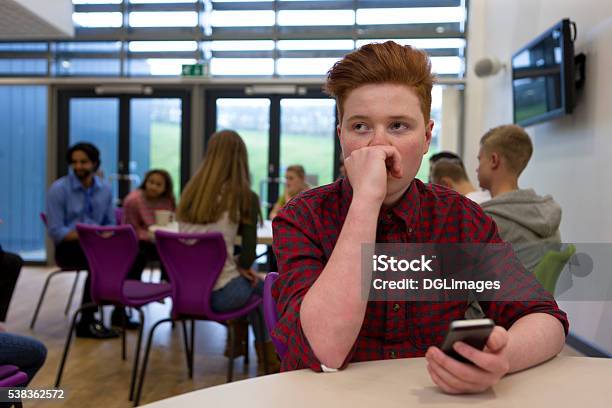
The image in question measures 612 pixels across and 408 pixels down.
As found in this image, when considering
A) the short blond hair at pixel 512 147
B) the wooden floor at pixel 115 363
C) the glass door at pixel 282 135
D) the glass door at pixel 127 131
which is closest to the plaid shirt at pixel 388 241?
the short blond hair at pixel 512 147

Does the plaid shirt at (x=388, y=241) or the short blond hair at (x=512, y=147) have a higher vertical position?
the short blond hair at (x=512, y=147)

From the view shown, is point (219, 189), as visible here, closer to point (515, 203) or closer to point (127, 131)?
point (515, 203)

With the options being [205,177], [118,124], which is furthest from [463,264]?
[118,124]

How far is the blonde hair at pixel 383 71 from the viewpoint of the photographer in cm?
115

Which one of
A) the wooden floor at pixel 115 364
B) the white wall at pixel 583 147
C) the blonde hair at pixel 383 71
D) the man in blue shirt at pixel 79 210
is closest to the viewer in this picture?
the blonde hair at pixel 383 71

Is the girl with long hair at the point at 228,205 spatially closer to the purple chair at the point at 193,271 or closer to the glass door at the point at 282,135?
the purple chair at the point at 193,271

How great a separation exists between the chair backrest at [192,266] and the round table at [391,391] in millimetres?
2206

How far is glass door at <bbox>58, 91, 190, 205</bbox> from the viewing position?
27.7 ft

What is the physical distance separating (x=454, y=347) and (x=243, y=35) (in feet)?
26.0

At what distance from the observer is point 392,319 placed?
3.88 ft

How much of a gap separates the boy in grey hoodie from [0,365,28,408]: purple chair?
1985mm

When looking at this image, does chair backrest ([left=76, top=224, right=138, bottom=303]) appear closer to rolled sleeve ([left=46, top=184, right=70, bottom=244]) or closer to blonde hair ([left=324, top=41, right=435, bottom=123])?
rolled sleeve ([left=46, top=184, right=70, bottom=244])

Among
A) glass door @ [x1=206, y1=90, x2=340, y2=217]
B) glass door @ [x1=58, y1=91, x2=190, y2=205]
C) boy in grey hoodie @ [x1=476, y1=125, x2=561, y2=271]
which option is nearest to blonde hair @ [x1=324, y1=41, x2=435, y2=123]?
boy in grey hoodie @ [x1=476, y1=125, x2=561, y2=271]

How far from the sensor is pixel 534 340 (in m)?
1.05
